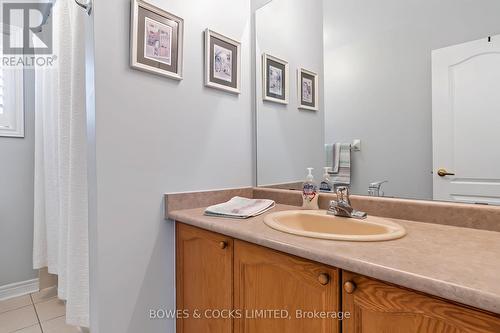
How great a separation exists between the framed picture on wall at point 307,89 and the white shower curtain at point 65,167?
3.64ft

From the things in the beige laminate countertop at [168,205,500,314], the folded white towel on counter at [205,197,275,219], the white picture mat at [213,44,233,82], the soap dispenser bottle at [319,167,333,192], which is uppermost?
the white picture mat at [213,44,233,82]

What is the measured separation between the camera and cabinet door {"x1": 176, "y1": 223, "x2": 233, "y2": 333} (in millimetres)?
1001

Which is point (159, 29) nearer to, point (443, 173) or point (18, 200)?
point (443, 173)

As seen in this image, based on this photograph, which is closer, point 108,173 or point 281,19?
point 108,173

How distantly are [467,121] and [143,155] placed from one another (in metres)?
1.24

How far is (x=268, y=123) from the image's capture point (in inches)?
63.2

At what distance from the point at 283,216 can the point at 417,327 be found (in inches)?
24.4

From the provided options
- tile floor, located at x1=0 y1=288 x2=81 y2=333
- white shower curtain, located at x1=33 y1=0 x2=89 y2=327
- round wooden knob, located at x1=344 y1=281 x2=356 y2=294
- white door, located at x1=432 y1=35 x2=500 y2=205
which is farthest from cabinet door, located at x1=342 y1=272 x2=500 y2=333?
tile floor, located at x1=0 y1=288 x2=81 y2=333

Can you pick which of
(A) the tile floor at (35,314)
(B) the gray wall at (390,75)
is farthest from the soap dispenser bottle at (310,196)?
(A) the tile floor at (35,314)

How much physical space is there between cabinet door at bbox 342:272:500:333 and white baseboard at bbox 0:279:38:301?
254 cm

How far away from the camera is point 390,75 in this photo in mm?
1144

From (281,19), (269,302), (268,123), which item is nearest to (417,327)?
(269,302)

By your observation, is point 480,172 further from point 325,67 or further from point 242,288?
point 242,288

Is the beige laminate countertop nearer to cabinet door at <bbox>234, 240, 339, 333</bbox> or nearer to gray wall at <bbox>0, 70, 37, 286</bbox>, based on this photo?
cabinet door at <bbox>234, 240, 339, 333</bbox>
